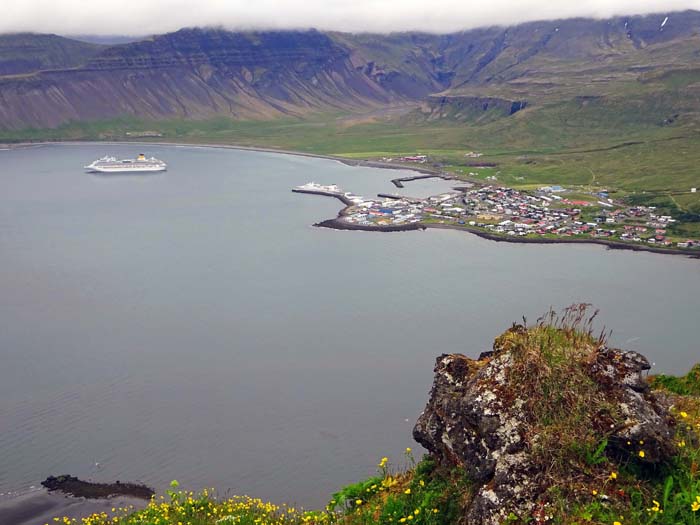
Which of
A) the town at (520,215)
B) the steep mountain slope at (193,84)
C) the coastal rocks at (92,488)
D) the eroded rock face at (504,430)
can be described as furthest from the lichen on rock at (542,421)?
the steep mountain slope at (193,84)

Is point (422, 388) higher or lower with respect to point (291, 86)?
lower

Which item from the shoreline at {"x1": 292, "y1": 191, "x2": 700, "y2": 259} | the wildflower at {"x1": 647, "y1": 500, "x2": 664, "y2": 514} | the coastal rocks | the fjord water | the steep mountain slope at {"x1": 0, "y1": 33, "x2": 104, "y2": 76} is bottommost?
the coastal rocks

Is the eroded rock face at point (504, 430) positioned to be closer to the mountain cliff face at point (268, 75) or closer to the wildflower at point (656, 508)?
the wildflower at point (656, 508)

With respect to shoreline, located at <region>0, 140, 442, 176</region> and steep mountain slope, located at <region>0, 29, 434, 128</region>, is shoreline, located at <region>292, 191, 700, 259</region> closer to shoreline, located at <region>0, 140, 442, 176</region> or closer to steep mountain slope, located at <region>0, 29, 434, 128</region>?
shoreline, located at <region>0, 140, 442, 176</region>

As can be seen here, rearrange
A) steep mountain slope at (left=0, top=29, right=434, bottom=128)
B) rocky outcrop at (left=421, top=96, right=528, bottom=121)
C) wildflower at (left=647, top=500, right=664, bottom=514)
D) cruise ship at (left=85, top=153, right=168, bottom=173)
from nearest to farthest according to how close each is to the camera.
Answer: wildflower at (left=647, top=500, right=664, bottom=514) → cruise ship at (left=85, top=153, right=168, bottom=173) → rocky outcrop at (left=421, top=96, right=528, bottom=121) → steep mountain slope at (left=0, top=29, right=434, bottom=128)

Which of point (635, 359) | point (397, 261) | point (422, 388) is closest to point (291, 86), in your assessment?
point (397, 261)

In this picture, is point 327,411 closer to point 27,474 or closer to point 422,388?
point 422,388

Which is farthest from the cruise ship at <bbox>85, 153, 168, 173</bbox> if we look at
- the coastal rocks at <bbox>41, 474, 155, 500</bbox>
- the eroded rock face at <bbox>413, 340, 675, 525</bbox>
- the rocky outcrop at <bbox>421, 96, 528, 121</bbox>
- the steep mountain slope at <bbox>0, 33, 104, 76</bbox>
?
the eroded rock face at <bbox>413, 340, 675, 525</bbox>
